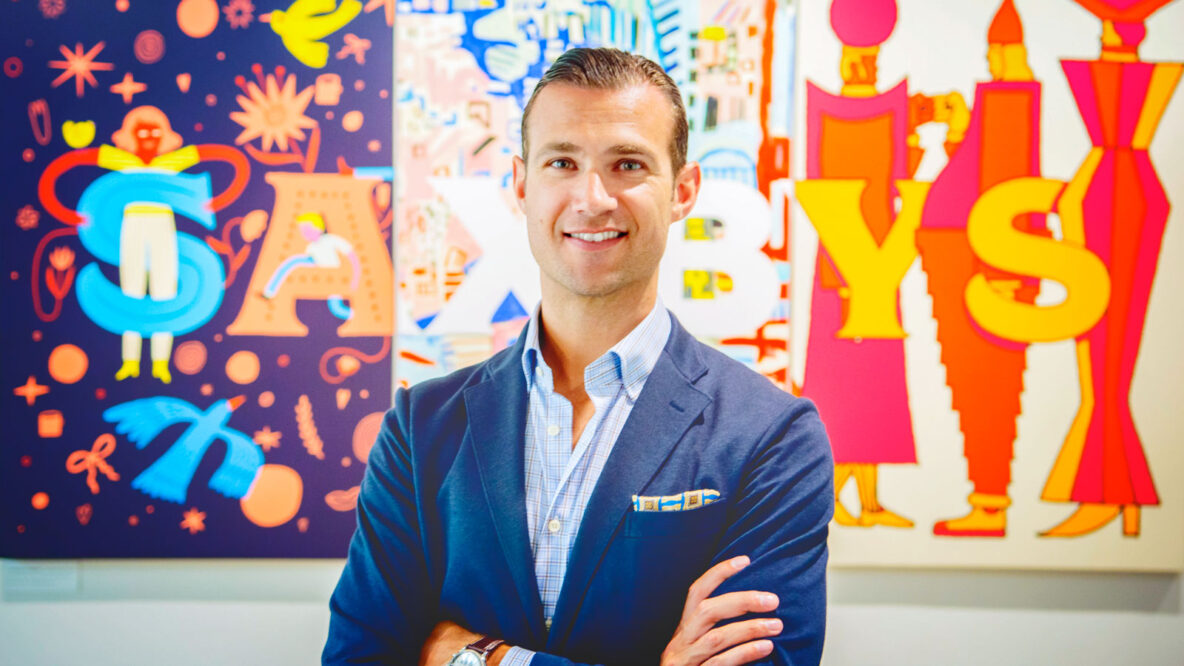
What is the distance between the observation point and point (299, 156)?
1.93m

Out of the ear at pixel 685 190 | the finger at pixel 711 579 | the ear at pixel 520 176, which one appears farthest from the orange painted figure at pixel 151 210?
the finger at pixel 711 579

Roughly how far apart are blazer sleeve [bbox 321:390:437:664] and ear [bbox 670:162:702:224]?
797 millimetres

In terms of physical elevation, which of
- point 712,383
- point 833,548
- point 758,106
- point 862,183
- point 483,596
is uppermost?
point 758,106

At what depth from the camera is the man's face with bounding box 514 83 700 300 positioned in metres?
1.41

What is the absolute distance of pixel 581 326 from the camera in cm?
151

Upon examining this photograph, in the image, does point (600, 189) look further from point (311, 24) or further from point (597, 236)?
point (311, 24)

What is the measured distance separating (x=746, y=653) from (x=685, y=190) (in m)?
0.99

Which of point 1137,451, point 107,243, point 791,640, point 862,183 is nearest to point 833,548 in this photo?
point 791,640

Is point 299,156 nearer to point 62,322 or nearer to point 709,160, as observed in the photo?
point 62,322

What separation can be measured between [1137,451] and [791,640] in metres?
1.36

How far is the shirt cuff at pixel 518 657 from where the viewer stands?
1.28 metres

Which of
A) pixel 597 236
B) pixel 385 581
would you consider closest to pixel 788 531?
pixel 597 236

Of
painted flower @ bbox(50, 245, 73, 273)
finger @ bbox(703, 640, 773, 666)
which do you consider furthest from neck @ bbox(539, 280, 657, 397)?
painted flower @ bbox(50, 245, 73, 273)

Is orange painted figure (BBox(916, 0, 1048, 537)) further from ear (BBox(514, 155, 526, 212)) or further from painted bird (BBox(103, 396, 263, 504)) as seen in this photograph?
painted bird (BBox(103, 396, 263, 504))
